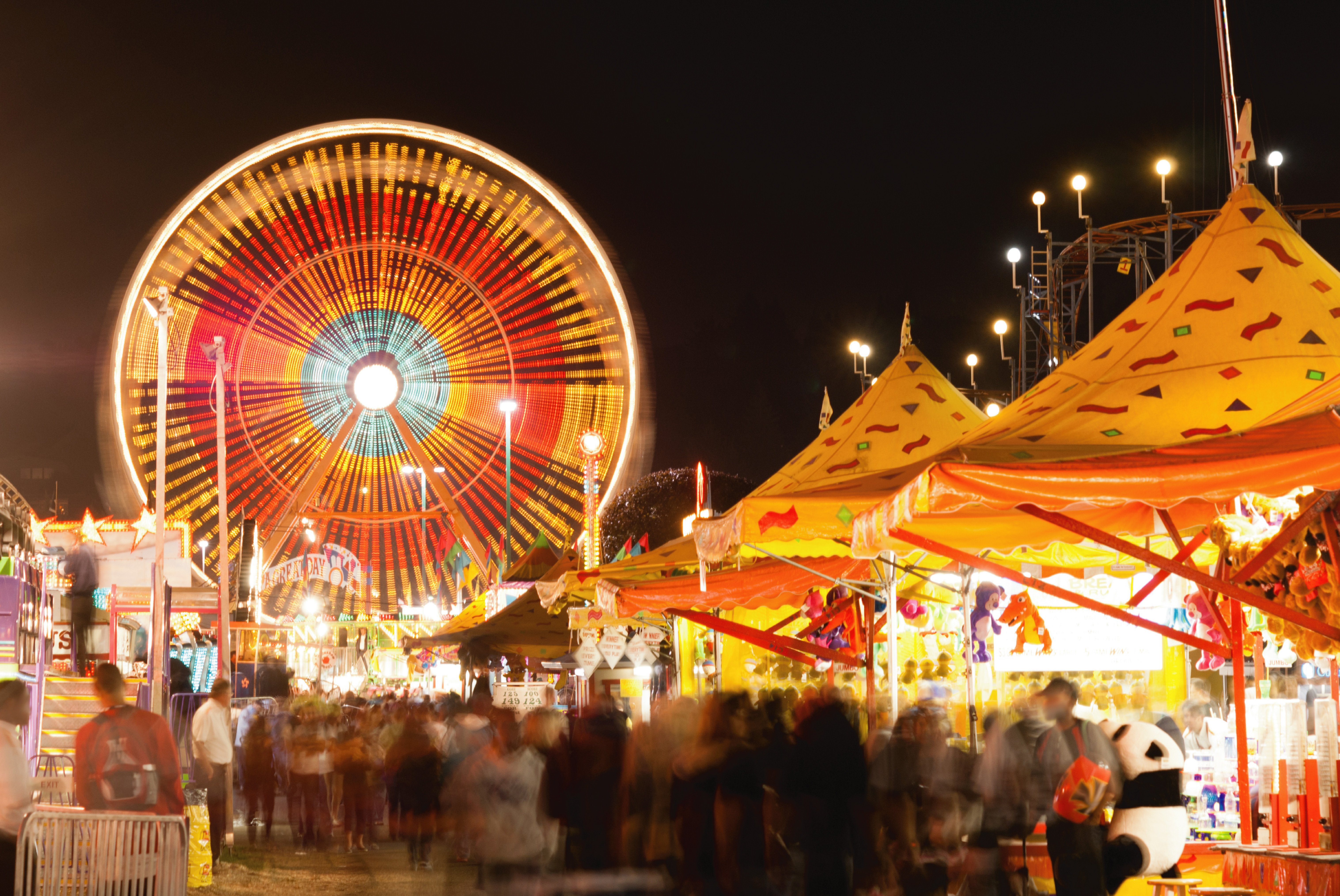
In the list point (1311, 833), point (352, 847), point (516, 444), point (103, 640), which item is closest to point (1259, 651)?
point (1311, 833)

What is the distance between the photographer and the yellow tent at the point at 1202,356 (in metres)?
7.60

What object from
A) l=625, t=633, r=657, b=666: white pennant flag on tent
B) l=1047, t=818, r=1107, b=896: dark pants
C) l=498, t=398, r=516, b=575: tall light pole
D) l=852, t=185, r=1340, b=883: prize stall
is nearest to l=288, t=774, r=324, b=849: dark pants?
l=625, t=633, r=657, b=666: white pennant flag on tent

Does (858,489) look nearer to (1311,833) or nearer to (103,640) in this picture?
(1311,833)

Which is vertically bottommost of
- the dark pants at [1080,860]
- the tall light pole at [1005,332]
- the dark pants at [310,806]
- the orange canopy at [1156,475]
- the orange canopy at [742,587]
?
the dark pants at [310,806]

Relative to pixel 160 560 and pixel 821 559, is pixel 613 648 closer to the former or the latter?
pixel 821 559

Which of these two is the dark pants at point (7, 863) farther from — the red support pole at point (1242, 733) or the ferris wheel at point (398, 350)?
the ferris wheel at point (398, 350)

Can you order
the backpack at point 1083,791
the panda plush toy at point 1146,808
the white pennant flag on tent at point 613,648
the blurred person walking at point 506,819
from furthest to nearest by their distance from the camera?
the white pennant flag on tent at point 613,648, the blurred person walking at point 506,819, the panda plush toy at point 1146,808, the backpack at point 1083,791

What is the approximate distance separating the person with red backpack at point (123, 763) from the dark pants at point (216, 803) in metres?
4.23

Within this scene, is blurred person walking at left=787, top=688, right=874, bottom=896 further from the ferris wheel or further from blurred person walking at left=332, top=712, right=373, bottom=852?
the ferris wheel

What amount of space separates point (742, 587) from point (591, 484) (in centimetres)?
1487

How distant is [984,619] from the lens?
1341cm

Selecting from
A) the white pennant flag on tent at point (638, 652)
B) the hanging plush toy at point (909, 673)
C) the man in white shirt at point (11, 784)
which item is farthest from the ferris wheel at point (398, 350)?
the man in white shirt at point (11, 784)

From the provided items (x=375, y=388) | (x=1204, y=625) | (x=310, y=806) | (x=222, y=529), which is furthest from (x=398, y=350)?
(x=1204, y=625)

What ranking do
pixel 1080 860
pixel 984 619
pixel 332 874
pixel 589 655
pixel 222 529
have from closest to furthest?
pixel 1080 860, pixel 332 874, pixel 984 619, pixel 589 655, pixel 222 529
